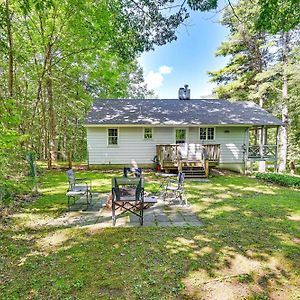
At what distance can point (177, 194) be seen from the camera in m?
7.85

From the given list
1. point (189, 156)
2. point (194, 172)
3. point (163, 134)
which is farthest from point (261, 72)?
point (194, 172)

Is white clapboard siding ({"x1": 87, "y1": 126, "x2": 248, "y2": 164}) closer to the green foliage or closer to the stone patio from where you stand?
the stone patio

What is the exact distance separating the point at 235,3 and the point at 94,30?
7.65 metres

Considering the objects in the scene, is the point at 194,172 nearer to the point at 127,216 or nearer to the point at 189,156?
the point at 189,156

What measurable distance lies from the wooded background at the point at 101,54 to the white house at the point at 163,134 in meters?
2.12

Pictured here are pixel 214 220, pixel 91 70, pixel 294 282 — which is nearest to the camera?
pixel 294 282

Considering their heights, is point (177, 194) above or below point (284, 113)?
below

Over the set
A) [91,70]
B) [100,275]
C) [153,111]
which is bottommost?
[100,275]

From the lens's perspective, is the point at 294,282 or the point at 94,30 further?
the point at 94,30

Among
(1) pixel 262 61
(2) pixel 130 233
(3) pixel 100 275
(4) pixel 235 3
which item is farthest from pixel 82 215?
(1) pixel 262 61

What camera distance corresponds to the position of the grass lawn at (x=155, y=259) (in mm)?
3072

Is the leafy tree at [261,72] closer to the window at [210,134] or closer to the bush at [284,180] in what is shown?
the window at [210,134]

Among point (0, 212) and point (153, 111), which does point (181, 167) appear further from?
point (0, 212)

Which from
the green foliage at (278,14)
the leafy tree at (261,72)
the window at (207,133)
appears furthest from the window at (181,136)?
the green foliage at (278,14)
